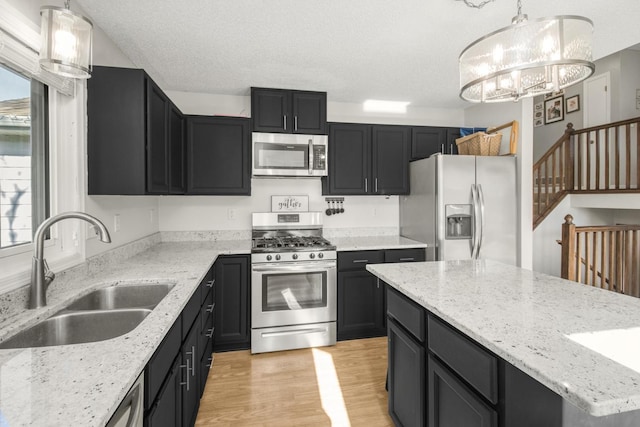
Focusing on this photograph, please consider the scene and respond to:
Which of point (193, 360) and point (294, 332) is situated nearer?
point (193, 360)

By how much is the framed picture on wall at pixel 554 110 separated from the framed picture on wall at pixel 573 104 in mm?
102

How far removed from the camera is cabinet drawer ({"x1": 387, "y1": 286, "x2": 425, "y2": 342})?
1.50 m

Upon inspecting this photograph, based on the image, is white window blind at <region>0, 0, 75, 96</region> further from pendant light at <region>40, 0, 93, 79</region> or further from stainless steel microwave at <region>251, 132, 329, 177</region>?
stainless steel microwave at <region>251, 132, 329, 177</region>

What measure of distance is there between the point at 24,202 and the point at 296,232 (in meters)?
2.32

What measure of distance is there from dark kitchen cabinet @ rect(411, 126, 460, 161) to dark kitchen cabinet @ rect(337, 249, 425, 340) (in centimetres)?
118

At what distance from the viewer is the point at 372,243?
128 inches

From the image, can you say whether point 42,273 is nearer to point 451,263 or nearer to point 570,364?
point 570,364

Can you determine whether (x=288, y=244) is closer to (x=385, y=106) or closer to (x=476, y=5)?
(x=385, y=106)

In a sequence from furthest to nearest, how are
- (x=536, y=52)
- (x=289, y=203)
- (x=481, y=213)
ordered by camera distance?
(x=289, y=203) → (x=481, y=213) → (x=536, y=52)

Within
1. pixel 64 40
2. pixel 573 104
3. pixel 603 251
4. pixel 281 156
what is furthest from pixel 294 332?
pixel 573 104

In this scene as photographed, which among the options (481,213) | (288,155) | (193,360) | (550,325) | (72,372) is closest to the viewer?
(72,372)

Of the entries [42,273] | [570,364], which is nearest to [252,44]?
[42,273]

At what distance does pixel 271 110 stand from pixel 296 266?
1.61 meters

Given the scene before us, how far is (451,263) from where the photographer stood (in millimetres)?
2094
